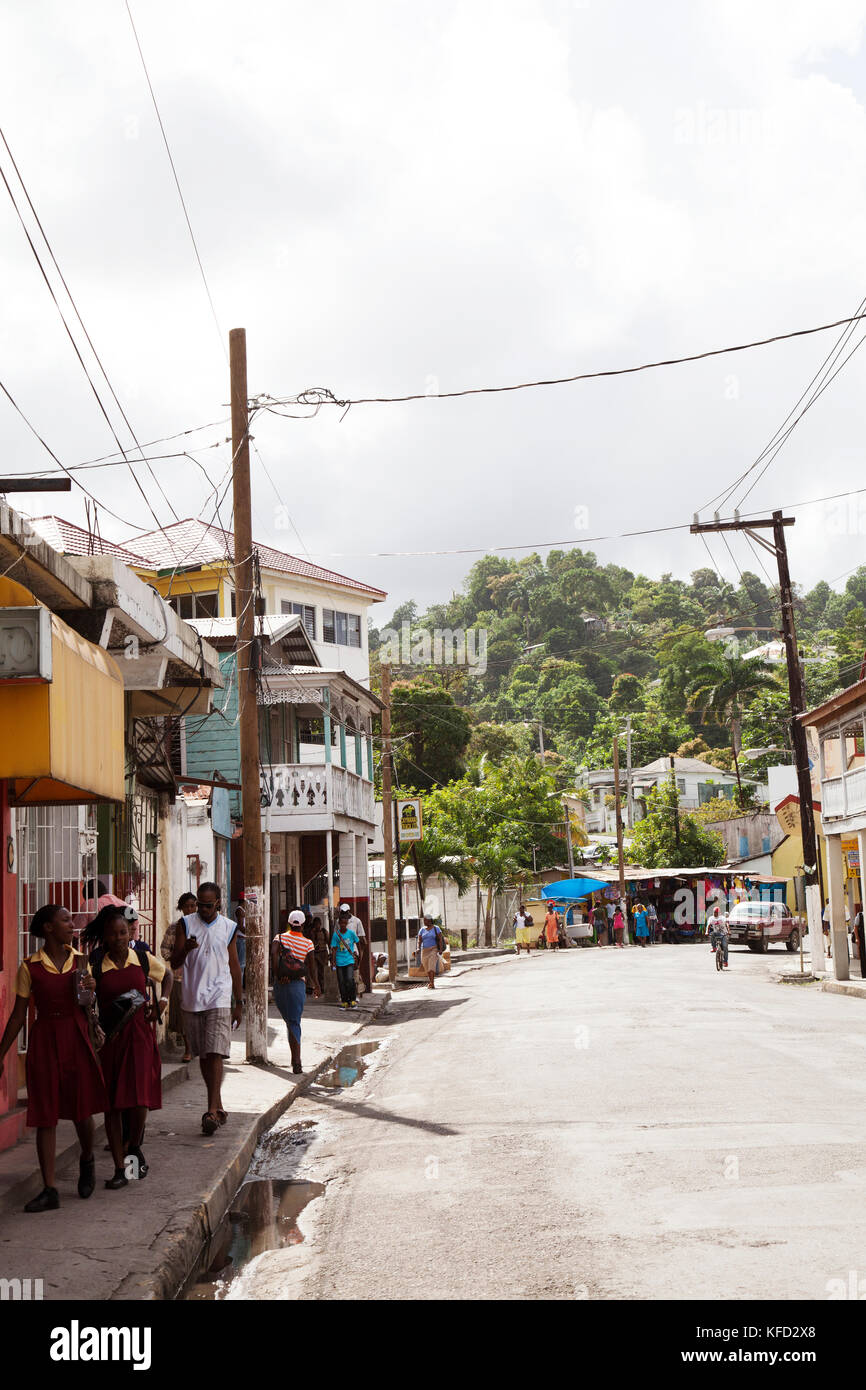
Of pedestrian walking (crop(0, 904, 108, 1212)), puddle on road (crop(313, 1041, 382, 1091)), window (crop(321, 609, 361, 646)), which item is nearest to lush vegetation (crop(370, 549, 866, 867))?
window (crop(321, 609, 361, 646))

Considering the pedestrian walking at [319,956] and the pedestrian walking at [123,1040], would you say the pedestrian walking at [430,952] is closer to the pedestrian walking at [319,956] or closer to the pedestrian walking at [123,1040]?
the pedestrian walking at [319,956]

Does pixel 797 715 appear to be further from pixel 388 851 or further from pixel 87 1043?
pixel 87 1043

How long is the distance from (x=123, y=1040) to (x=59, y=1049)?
633 mm

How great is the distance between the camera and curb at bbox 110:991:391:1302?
6.27 meters

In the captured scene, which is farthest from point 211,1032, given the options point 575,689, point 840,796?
point 575,689

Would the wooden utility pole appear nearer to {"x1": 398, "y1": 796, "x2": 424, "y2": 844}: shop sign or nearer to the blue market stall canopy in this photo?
{"x1": 398, "y1": 796, "x2": 424, "y2": 844}: shop sign

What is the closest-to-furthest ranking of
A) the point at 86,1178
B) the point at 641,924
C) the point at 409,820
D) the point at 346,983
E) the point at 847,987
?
the point at 86,1178 → the point at 346,983 → the point at 847,987 → the point at 409,820 → the point at 641,924

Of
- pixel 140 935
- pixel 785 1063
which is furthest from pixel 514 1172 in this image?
pixel 140 935

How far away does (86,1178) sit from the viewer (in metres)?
8.20

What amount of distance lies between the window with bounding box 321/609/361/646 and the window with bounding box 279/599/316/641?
1.94 feet

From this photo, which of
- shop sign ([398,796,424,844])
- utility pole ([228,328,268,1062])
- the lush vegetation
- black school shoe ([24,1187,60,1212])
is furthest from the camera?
the lush vegetation

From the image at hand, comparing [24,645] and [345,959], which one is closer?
[24,645]

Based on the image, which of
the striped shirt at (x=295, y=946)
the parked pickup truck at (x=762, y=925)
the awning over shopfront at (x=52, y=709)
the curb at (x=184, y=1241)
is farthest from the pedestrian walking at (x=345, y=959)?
the parked pickup truck at (x=762, y=925)

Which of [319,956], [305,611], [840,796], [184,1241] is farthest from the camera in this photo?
[305,611]
